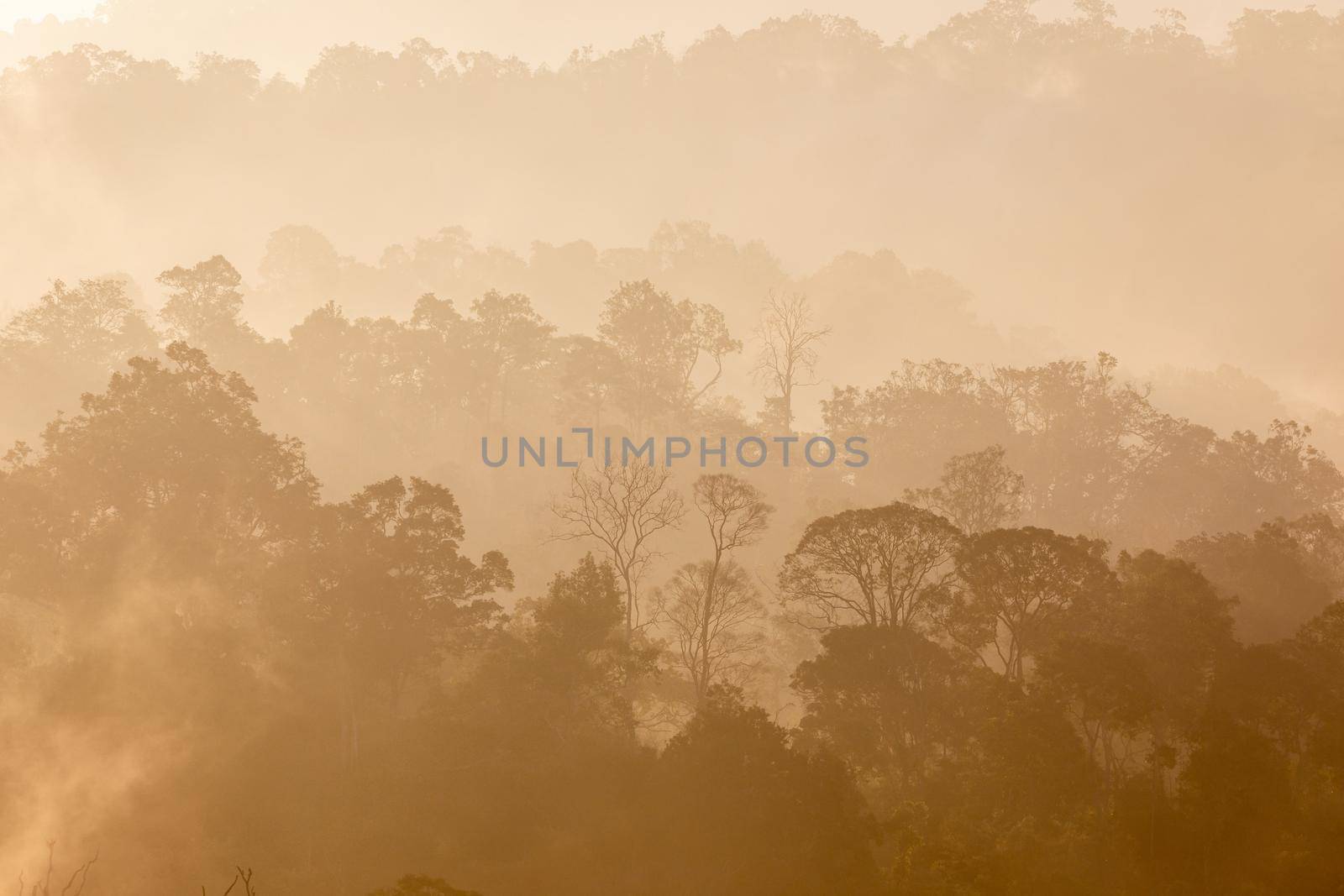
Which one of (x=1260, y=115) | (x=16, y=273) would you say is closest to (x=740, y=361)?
(x=16, y=273)

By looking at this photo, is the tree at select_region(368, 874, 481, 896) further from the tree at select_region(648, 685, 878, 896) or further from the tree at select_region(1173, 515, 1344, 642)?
the tree at select_region(1173, 515, 1344, 642)

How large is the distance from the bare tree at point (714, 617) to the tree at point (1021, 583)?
36.4 ft

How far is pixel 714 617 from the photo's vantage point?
2203 inches

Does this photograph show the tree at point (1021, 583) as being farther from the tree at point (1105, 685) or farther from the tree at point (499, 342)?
the tree at point (499, 342)

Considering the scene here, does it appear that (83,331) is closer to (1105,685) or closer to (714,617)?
(714,617)

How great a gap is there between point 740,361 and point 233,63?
10421 centimetres

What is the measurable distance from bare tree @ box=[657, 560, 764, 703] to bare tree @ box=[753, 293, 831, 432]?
96.4 feet

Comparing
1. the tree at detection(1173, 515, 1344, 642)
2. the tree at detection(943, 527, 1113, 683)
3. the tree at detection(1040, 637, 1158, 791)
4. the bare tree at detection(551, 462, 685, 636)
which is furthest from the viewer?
the bare tree at detection(551, 462, 685, 636)

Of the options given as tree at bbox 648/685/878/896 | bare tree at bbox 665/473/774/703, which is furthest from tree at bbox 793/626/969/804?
bare tree at bbox 665/473/774/703

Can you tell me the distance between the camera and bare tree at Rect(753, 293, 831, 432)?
8569 cm

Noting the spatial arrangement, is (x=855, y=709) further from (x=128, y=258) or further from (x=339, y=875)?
(x=128, y=258)

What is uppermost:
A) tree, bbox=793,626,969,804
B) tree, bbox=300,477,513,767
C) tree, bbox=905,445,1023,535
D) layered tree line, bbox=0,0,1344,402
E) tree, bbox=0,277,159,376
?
layered tree line, bbox=0,0,1344,402

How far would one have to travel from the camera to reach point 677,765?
3881 centimetres

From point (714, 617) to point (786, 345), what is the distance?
4327 cm
